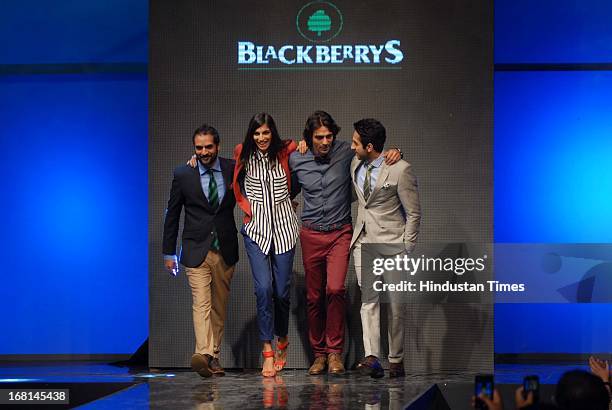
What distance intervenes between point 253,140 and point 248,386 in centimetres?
143

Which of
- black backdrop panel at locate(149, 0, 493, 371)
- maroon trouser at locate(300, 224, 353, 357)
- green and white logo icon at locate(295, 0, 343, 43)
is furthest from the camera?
green and white logo icon at locate(295, 0, 343, 43)

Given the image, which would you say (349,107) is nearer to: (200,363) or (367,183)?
(367,183)

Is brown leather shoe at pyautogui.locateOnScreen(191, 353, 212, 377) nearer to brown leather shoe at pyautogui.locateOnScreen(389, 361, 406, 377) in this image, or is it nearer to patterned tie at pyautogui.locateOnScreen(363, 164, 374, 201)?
brown leather shoe at pyautogui.locateOnScreen(389, 361, 406, 377)

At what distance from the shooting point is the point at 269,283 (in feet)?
20.6

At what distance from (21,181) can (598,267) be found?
433cm

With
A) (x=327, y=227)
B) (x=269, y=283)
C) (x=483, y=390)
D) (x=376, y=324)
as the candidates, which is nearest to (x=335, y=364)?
(x=376, y=324)

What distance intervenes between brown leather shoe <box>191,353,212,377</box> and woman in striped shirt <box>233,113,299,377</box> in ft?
1.19

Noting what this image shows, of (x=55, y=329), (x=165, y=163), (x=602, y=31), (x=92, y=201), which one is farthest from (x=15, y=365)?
(x=602, y=31)

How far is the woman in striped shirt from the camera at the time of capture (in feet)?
20.6

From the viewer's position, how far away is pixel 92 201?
824cm

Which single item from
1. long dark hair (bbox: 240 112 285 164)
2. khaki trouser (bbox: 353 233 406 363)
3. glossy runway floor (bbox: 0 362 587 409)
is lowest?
glossy runway floor (bbox: 0 362 587 409)

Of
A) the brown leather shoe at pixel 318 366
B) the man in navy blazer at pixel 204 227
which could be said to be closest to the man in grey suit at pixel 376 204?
the brown leather shoe at pixel 318 366

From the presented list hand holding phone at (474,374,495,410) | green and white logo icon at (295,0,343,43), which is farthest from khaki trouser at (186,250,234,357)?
hand holding phone at (474,374,495,410)

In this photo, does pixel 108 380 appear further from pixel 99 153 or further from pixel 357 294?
pixel 99 153
